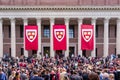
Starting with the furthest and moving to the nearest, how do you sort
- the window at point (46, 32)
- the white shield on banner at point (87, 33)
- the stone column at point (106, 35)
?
the window at point (46, 32)
the stone column at point (106, 35)
the white shield on banner at point (87, 33)

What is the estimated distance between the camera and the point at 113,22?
195 ft

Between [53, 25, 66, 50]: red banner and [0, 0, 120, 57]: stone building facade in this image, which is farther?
[0, 0, 120, 57]: stone building facade

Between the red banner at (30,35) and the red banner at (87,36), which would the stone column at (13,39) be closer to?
the red banner at (30,35)

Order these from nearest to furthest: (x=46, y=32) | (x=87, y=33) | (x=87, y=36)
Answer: (x=87, y=33) → (x=87, y=36) → (x=46, y=32)

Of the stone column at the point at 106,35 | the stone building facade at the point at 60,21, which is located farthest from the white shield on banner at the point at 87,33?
the stone column at the point at 106,35

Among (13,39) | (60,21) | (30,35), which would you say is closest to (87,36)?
(30,35)

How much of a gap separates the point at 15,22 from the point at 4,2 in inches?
133

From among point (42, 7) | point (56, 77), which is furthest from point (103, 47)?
point (56, 77)

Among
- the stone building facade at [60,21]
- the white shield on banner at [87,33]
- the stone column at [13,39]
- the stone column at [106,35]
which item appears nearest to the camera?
the white shield on banner at [87,33]

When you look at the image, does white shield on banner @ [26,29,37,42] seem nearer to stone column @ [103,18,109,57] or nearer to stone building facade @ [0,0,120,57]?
stone building facade @ [0,0,120,57]

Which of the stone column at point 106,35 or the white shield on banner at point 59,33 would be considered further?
the stone column at point 106,35

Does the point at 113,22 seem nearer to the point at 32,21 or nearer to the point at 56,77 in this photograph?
the point at 32,21

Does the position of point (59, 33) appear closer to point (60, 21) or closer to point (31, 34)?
point (31, 34)

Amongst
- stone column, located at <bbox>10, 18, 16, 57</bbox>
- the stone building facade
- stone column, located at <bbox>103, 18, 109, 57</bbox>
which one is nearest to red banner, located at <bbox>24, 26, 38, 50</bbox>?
the stone building facade
